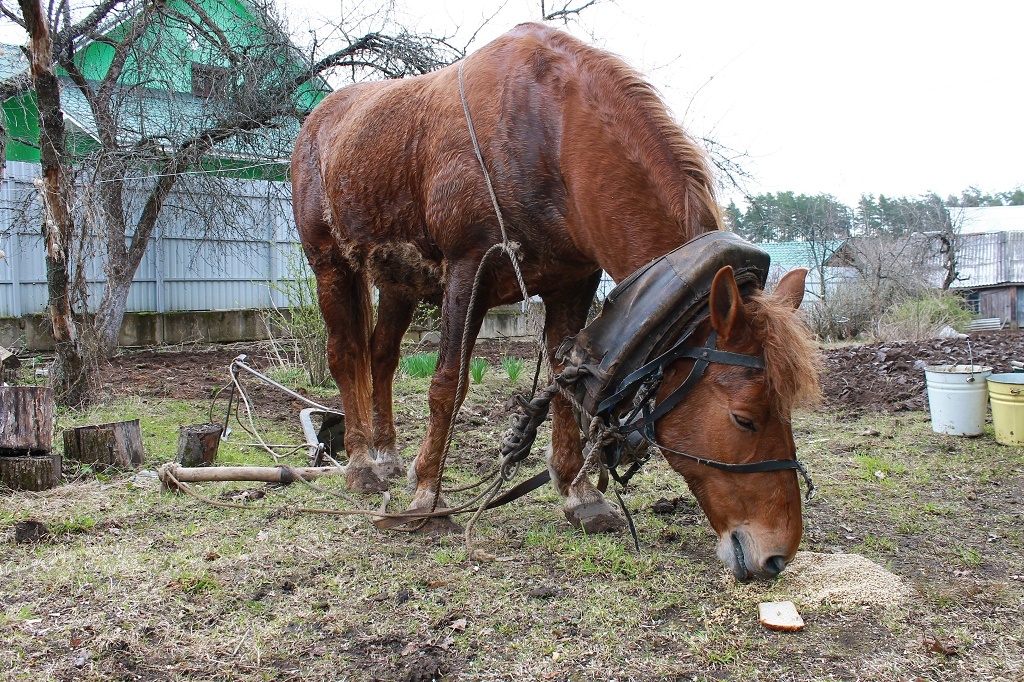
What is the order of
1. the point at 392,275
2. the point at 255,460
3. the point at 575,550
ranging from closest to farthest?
the point at 575,550, the point at 392,275, the point at 255,460

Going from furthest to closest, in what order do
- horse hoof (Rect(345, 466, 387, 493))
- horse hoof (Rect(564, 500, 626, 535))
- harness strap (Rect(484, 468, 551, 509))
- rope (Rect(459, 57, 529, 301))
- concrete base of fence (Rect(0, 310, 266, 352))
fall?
concrete base of fence (Rect(0, 310, 266, 352))
horse hoof (Rect(345, 466, 387, 493))
horse hoof (Rect(564, 500, 626, 535))
harness strap (Rect(484, 468, 551, 509))
rope (Rect(459, 57, 529, 301))

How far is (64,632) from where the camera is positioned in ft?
7.29

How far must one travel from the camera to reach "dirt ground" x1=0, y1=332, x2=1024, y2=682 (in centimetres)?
204

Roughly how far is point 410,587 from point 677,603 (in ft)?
3.23

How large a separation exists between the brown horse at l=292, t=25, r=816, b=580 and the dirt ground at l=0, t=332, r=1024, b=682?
1.00 ft

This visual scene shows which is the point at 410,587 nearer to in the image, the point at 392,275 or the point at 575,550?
the point at 575,550

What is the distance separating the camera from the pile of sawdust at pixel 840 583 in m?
2.37

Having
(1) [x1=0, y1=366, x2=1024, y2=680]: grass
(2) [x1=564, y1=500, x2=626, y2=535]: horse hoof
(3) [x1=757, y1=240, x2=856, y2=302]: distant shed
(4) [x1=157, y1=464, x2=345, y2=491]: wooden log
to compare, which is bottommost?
(1) [x1=0, y1=366, x2=1024, y2=680]: grass

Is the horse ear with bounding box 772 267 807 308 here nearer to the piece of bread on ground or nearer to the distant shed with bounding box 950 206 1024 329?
the piece of bread on ground

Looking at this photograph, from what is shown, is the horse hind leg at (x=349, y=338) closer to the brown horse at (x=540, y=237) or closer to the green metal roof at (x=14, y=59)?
the brown horse at (x=540, y=237)

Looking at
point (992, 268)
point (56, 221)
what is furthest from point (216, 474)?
point (992, 268)

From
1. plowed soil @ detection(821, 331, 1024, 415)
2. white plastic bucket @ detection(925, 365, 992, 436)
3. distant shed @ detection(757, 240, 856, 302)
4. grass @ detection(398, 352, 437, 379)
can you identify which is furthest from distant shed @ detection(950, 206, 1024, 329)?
grass @ detection(398, 352, 437, 379)

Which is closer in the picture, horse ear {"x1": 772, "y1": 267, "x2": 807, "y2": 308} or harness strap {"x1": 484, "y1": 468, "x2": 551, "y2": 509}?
horse ear {"x1": 772, "y1": 267, "x2": 807, "y2": 308}

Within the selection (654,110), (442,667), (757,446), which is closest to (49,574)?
(442,667)
